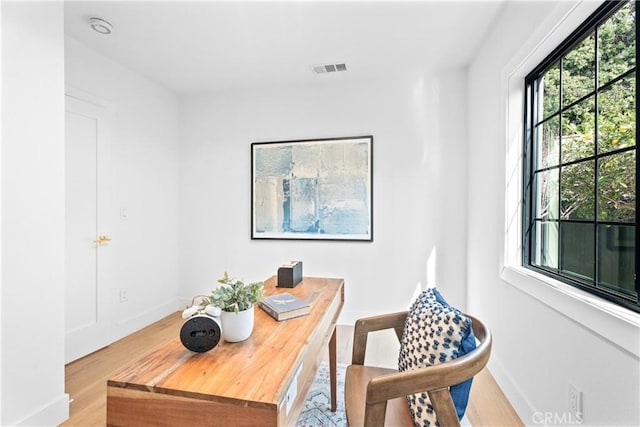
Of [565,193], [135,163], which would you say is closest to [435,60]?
[565,193]

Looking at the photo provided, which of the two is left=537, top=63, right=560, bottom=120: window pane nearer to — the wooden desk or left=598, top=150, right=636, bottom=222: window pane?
left=598, top=150, right=636, bottom=222: window pane

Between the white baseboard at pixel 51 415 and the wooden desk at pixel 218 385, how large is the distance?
121 centimetres

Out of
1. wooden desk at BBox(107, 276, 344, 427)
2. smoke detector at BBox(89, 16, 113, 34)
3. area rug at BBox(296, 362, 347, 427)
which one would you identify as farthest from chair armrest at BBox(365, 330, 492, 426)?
smoke detector at BBox(89, 16, 113, 34)

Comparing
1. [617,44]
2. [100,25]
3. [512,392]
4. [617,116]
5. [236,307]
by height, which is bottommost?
[512,392]

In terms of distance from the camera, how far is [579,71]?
1540mm

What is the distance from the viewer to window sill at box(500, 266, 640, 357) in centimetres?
103

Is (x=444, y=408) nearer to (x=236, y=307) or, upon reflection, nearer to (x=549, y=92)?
(x=236, y=307)

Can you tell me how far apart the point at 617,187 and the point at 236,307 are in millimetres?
1563

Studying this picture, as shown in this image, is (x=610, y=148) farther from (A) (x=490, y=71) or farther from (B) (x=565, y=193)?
(A) (x=490, y=71)

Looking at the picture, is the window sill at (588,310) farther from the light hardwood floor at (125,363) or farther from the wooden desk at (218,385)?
the wooden desk at (218,385)

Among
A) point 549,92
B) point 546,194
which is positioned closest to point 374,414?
point 546,194

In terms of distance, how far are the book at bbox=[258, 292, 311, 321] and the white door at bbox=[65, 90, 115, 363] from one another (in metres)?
1.96

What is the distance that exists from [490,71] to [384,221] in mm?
1519

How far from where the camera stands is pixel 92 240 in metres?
2.62
